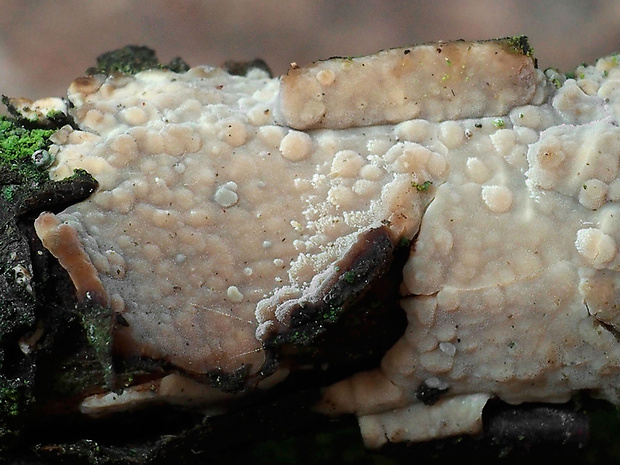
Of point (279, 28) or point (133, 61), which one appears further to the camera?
point (279, 28)

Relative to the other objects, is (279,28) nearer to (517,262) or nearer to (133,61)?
(133,61)

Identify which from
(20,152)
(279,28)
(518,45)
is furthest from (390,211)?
(279,28)

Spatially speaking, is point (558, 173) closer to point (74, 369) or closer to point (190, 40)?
point (74, 369)

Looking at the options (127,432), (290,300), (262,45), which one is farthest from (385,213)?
(262,45)

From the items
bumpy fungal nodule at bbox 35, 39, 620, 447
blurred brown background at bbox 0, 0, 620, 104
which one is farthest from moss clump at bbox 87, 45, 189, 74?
blurred brown background at bbox 0, 0, 620, 104

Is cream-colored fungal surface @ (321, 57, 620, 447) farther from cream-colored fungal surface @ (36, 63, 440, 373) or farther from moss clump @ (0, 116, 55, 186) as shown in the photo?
moss clump @ (0, 116, 55, 186)

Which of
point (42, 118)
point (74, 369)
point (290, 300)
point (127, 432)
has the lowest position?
point (127, 432)
